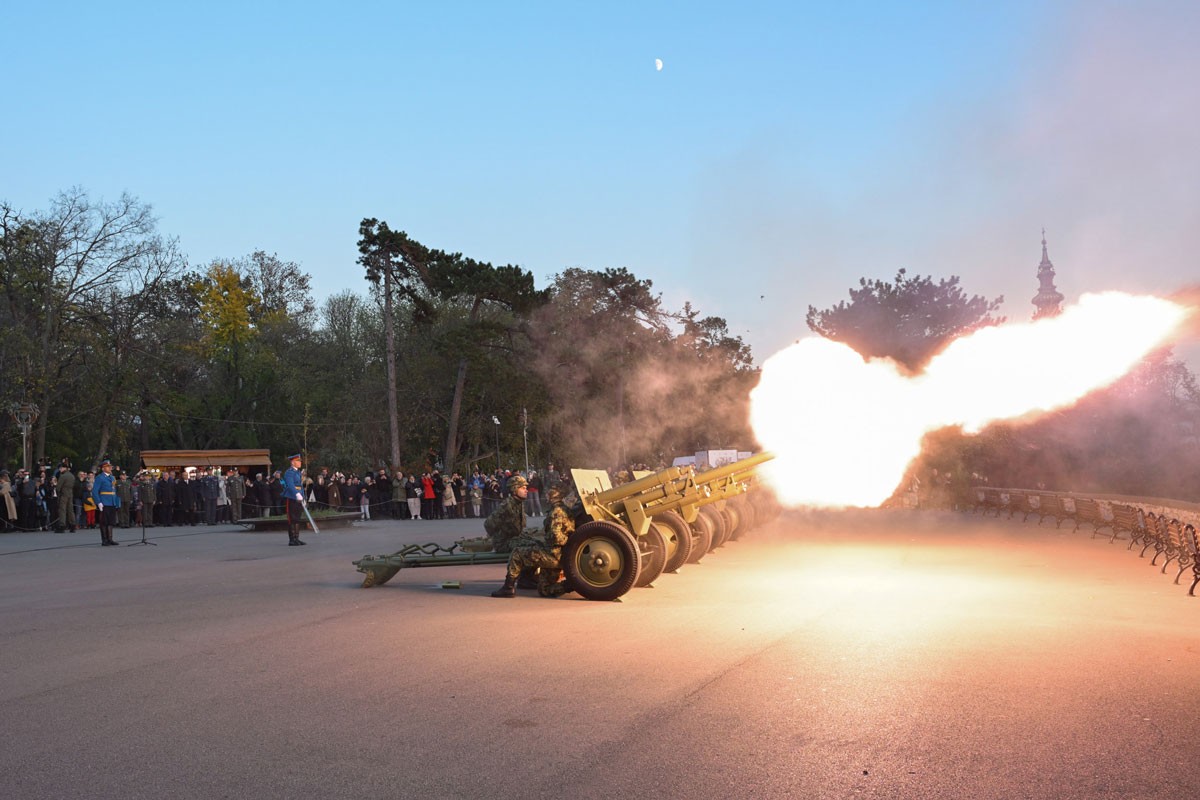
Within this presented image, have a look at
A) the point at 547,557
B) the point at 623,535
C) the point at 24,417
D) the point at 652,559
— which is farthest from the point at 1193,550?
the point at 24,417

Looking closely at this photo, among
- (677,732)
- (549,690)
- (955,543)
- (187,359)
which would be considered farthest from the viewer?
(187,359)

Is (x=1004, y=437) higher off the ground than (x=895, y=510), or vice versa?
(x=1004, y=437)

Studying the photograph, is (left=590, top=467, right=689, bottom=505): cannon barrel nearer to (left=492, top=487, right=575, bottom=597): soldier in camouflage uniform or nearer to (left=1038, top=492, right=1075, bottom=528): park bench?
(left=492, top=487, right=575, bottom=597): soldier in camouflage uniform

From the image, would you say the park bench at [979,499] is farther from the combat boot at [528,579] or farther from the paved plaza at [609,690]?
the combat boot at [528,579]

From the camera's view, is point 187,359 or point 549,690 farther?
point 187,359

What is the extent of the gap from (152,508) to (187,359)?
22.6 meters

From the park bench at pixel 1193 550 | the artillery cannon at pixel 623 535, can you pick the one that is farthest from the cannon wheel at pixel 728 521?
the park bench at pixel 1193 550

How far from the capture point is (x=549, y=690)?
24.3 feet

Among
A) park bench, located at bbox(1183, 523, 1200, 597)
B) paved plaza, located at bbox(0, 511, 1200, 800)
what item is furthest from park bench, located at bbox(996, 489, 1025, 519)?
paved plaza, located at bbox(0, 511, 1200, 800)

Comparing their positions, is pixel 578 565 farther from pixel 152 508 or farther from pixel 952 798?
pixel 152 508

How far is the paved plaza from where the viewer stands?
5.41 meters

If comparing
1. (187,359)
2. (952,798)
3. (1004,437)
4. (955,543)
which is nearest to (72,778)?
(952,798)

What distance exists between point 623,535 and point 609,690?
16.1ft

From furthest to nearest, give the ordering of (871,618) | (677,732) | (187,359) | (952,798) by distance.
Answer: (187,359) → (871,618) → (677,732) → (952,798)
